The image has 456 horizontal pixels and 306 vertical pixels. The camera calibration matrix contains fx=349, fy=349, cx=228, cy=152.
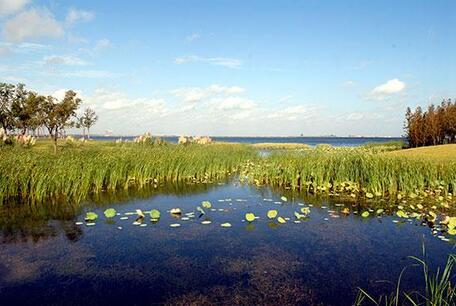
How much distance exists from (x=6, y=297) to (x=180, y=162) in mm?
11297

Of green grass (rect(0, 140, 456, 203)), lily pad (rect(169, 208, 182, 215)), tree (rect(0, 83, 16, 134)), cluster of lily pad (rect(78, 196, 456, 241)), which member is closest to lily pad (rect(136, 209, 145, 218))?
cluster of lily pad (rect(78, 196, 456, 241))

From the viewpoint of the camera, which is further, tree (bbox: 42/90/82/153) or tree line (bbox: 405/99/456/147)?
tree line (bbox: 405/99/456/147)

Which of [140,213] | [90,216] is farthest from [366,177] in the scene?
[90,216]

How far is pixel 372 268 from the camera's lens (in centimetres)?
572

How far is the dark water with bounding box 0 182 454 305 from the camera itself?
4754 mm

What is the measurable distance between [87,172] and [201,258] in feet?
22.1

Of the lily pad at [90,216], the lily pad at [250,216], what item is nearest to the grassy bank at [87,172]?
the lily pad at [90,216]

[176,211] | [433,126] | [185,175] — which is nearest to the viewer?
[176,211]

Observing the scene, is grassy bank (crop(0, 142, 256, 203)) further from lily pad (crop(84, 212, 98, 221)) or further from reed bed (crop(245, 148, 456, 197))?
reed bed (crop(245, 148, 456, 197))

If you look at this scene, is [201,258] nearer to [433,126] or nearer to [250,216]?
[250,216]

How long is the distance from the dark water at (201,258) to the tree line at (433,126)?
93.8 feet

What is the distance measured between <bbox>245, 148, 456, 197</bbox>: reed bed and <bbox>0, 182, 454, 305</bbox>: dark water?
3068mm

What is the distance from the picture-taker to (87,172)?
11.3m

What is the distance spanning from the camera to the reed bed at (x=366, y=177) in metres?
11.5
